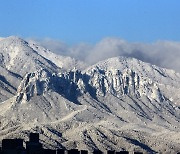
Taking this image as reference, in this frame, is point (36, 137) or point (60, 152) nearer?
point (36, 137)

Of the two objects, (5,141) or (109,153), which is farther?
(109,153)

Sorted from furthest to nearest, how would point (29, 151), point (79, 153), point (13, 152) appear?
point (79, 153), point (29, 151), point (13, 152)

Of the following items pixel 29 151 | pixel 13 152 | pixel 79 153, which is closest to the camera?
pixel 13 152

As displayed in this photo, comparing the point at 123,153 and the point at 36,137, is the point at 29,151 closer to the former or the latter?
the point at 36,137

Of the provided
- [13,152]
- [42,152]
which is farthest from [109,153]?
[13,152]

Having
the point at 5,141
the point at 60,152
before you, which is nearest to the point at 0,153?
the point at 5,141

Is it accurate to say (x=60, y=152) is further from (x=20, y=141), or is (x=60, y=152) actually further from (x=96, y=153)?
(x=20, y=141)

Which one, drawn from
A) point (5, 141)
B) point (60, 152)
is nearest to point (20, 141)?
point (5, 141)
